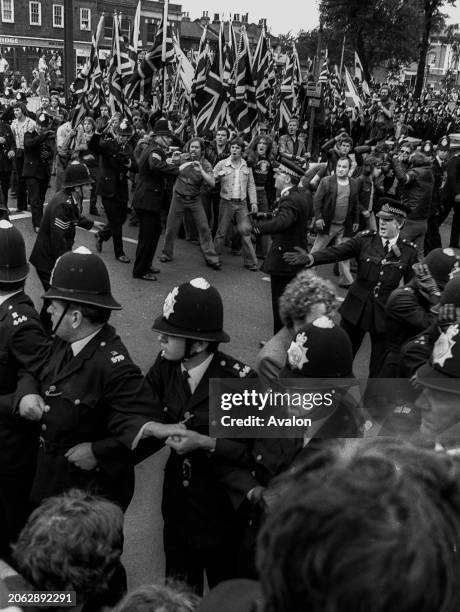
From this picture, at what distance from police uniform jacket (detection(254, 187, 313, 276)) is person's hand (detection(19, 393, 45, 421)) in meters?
4.18

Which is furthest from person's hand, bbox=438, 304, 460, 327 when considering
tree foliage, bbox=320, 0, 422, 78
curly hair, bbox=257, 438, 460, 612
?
tree foliage, bbox=320, 0, 422, 78

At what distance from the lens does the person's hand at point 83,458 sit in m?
2.97

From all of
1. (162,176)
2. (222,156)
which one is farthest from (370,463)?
(222,156)

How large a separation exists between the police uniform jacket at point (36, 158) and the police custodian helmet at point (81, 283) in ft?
27.4

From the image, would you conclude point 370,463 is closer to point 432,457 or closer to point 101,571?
point 432,457

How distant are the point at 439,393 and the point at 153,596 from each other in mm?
1546

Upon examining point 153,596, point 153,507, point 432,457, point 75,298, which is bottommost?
A: point 153,507

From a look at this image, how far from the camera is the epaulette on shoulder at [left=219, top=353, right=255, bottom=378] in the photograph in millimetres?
3102

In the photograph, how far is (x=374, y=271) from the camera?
5.61m

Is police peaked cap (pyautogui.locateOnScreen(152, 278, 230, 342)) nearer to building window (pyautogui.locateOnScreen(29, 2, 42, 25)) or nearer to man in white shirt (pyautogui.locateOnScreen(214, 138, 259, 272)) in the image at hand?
man in white shirt (pyautogui.locateOnScreen(214, 138, 259, 272))

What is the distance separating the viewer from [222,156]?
429 inches

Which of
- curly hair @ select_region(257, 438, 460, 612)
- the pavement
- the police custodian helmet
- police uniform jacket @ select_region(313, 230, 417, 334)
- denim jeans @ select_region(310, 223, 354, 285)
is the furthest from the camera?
denim jeans @ select_region(310, 223, 354, 285)

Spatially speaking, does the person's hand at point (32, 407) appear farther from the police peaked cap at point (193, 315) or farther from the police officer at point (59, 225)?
the police officer at point (59, 225)

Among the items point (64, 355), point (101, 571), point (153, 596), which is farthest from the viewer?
point (64, 355)
